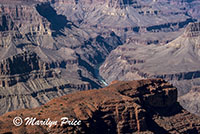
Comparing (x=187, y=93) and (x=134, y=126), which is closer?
(x=134, y=126)

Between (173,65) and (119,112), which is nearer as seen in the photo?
(119,112)

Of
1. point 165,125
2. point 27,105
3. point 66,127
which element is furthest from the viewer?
point 27,105

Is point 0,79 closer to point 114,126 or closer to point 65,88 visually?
point 65,88

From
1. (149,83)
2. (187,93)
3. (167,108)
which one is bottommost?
(187,93)

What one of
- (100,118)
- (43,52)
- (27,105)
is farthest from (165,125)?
(43,52)

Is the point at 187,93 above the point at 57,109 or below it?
below

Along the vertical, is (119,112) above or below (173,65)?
above

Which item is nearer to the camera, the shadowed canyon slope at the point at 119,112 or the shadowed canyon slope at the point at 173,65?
the shadowed canyon slope at the point at 119,112

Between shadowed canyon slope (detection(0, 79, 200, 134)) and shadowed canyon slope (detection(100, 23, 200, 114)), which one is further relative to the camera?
shadowed canyon slope (detection(100, 23, 200, 114))
